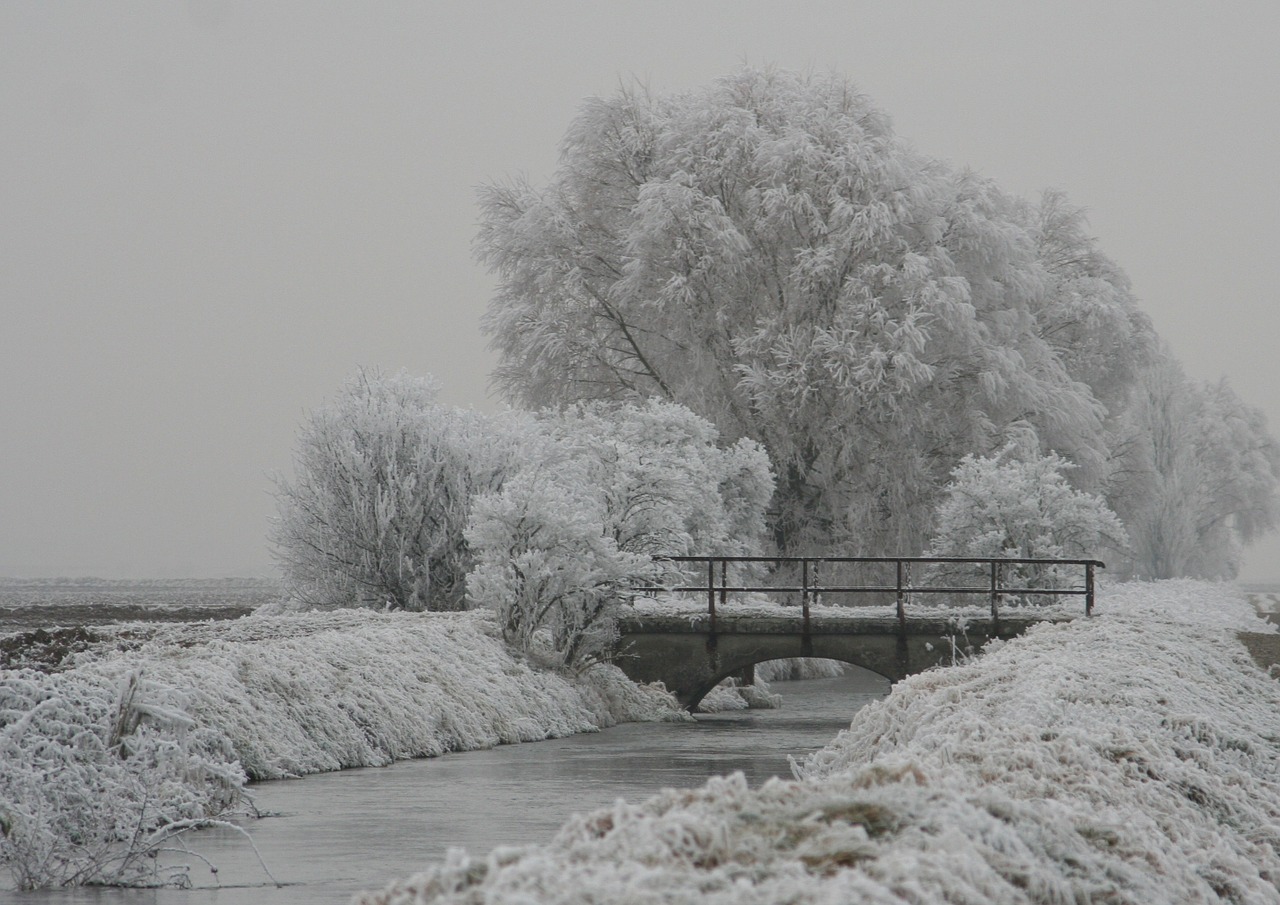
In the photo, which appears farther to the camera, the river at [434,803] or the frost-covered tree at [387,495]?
the frost-covered tree at [387,495]

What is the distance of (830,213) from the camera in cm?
3338

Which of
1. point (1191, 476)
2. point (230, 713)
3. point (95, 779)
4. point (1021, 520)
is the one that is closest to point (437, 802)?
point (230, 713)

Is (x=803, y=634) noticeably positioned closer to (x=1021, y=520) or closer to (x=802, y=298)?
(x=1021, y=520)

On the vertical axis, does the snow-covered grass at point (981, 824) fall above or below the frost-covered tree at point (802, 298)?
below

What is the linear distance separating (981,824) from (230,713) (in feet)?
33.8

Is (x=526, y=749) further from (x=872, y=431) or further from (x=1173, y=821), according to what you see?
(x=872, y=431)

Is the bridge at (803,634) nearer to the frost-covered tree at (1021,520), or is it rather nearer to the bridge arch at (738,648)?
the bridge arch at (738,648)

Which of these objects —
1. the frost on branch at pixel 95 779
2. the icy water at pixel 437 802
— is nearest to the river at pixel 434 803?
the icy water at pixel 437 802

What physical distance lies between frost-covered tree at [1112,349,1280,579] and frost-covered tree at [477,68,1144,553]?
18.0 feet

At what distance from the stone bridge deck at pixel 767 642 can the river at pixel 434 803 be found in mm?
1164

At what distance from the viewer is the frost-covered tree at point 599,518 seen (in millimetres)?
20062

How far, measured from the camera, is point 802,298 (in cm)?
3331

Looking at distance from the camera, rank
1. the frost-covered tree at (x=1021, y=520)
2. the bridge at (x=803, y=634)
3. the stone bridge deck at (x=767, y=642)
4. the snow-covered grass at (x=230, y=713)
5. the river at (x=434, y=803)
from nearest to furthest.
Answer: the river at (x=434, y=803) → the snow-covered grass at (x=230, y=713) → the bridge at (x=803, y=634) → the stone bridge deck at (x=767, y=642) → the frost-covered tree at (x=1021, y=520)

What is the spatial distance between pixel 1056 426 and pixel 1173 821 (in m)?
28.5
